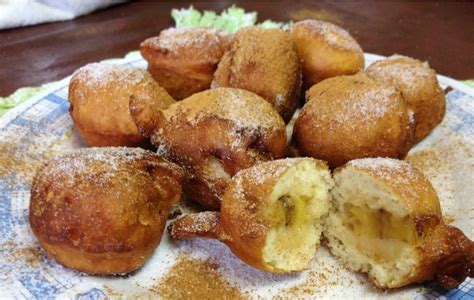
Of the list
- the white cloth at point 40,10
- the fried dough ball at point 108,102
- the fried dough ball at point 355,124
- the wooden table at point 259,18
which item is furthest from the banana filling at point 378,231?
the white cloth at point 40,10

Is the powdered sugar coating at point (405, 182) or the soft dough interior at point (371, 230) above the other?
the powdered sugar coating at point (405, 182)

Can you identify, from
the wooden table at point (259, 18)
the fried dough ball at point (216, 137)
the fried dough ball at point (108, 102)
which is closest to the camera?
the fried dough ball at point (216, 137)

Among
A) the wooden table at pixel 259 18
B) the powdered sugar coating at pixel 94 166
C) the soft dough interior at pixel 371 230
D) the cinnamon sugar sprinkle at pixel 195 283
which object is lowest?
the wooden table at pixel 259 18

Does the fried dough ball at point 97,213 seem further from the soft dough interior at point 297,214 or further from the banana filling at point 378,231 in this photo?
the banana filling at point 378,231

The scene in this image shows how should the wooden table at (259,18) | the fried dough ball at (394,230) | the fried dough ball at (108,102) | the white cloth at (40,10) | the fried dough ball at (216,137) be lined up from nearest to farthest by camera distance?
1. the fried dough ball at (394,230)
2. the fried dough ball at (216,137)
3. the fried dough ball at (108,102)
4. the wooden table at (259,18)
5. the white cloth at (40,10)

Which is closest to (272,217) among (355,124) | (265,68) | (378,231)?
(378,231)

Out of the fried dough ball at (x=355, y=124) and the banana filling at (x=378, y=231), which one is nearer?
the banana filling at (x=378, y=231)

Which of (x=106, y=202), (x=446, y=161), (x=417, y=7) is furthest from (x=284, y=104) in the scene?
(x=417, y=7)

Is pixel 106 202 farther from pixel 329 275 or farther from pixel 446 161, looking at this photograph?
pixel 446 161
